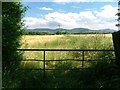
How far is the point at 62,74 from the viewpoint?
40.1ft

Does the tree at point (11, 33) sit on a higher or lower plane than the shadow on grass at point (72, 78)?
higher

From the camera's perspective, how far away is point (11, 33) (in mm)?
11648

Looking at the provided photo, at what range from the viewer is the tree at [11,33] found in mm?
11508

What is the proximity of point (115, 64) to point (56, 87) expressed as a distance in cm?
229

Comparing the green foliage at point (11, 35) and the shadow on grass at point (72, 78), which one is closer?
the shadow on grass at point (72, 78)

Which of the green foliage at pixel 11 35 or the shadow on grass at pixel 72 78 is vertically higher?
the green foliage at pixel 11 35

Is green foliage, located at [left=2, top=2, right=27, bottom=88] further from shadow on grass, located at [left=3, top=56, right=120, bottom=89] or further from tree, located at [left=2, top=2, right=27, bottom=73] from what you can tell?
shadow on grass, located at [left=3, top=56, right=120, bottom=89]

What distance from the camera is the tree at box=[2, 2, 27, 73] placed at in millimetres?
11508

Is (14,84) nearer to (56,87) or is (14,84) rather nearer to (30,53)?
(56,87)

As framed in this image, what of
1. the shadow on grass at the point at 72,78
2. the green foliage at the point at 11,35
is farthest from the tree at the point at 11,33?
the shadow on grass at the point at 72,78

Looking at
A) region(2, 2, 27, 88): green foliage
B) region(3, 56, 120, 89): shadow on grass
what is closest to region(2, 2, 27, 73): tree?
region(2, 2, 27, 88): green foliage

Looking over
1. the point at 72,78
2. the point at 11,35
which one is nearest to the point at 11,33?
the point at 11,35

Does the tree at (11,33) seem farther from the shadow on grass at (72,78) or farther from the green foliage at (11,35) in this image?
the shadow on grass at (72,78)

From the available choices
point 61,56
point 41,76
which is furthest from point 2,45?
point 61,56
